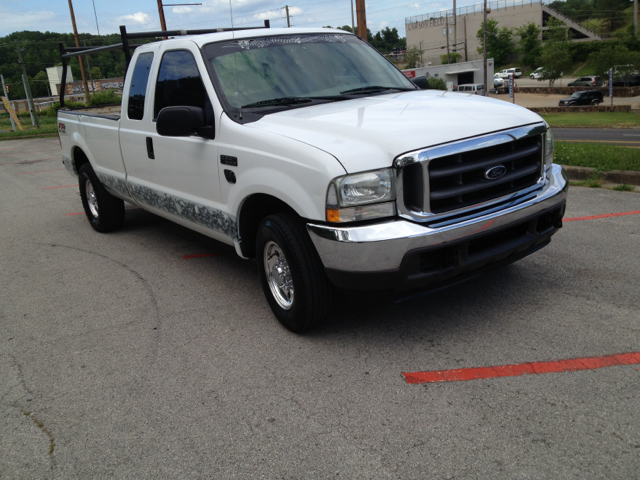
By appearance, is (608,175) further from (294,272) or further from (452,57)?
(452,57)

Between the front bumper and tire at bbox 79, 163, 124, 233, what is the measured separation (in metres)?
4.29

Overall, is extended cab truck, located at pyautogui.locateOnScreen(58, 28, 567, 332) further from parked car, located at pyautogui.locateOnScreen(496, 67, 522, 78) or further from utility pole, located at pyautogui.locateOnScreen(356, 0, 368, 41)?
parked car, located at pyautogui.locateOnScreen(496, 67, 522, 78)

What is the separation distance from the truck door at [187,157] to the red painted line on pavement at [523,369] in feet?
6.13

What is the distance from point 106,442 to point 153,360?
2.92 feet

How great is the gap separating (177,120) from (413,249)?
198 cm

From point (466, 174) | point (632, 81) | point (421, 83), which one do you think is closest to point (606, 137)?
point (421, 83)

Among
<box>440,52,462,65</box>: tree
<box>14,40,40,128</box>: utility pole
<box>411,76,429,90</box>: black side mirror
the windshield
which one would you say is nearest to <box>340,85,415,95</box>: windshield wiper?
the windshield

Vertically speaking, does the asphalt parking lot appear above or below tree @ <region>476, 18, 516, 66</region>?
below

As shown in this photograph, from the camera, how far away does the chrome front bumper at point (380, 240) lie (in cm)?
335

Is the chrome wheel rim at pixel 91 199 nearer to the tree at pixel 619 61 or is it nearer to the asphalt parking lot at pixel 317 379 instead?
the asphalt parking lot at pixel 317 379

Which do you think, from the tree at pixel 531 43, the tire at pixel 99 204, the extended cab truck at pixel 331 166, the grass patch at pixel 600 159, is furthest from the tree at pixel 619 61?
the tire at pixel 99 204

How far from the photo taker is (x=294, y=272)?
12.4 feet

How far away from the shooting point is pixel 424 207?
3445mm

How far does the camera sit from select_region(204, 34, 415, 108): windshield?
4.49 m
